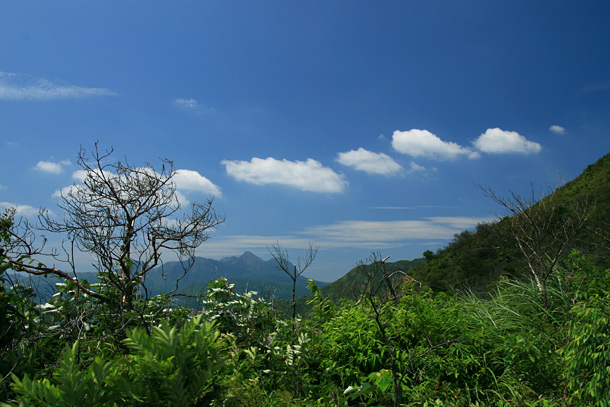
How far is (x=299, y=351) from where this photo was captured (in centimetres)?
418

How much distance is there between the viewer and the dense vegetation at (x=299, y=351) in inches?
78.2

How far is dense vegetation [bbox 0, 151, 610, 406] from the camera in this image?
1.99 m

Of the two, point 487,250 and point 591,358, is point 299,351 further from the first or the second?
point 487,250

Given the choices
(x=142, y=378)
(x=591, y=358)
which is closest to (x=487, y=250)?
(x=591, y=358)

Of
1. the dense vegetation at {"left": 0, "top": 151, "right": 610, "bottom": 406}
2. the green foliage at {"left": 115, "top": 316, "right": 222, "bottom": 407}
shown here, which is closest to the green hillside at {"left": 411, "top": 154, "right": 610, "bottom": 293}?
the dense vegetation at {"left": 0, "top": 151, "right": 610, "bottom": 406}

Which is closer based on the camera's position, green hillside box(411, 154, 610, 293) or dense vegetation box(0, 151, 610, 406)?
dense vegetation box(0, 151, 610, 406)

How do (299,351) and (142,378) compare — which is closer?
(142,378)

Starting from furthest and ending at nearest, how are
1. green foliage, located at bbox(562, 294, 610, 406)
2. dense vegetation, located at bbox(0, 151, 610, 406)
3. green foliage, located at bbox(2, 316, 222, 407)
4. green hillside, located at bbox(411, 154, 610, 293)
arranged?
green hillside, located at bbox(411, 154, 610, 293)
green foliage, located at bbox(562, 294, 610, 406)
dense vegetation, located at bbox(0, 151, 610, 406)
green foliage, located at bbox(2, 316, 222, 407)

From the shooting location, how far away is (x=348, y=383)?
412cm

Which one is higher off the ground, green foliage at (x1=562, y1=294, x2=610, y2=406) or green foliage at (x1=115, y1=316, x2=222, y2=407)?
green foliage at (x1=115, y1=316, x2=222, y2=407)

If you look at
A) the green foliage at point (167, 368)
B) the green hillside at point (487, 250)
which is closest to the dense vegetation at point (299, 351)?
the green foliage at point (167, 368)

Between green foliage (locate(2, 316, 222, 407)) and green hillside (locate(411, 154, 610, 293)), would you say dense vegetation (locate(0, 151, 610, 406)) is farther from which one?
green hillside (locate(411, 154, 610, 293))

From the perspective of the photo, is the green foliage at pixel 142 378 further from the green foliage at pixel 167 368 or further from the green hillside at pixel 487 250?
the green hillside at pixel 487 250

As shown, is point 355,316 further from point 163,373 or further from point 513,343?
point 163,373
